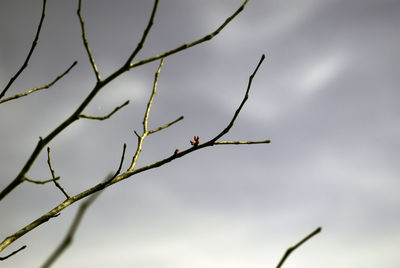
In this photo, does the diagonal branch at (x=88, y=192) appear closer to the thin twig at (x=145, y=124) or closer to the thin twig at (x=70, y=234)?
the thin twig at (x=145, y=124)

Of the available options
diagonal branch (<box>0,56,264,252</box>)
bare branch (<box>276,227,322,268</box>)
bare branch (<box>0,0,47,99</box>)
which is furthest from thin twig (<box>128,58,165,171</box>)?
bare branch (<box>276,227,322,268</box>)

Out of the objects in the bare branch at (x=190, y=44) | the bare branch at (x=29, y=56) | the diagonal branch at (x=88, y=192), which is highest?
the bare branch at (x=29, y=56)

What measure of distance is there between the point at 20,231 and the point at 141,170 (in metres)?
1.08

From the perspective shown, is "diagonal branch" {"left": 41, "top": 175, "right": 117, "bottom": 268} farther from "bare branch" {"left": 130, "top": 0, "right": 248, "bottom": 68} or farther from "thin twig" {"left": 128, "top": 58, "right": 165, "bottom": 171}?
"thin twig" {"left": 128, "top": 58, "right": 165, "bottom": 171}

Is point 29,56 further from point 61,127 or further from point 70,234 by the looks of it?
point 70,234

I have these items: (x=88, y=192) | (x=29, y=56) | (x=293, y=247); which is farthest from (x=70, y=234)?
(x=29, y=56)

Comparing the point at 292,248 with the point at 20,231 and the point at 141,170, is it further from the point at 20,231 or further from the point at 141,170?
the point at 20,231

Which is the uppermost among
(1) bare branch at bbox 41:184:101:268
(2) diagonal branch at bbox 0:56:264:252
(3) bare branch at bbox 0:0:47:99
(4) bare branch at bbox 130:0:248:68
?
(3) bare branch at bbox 0:0:47:99

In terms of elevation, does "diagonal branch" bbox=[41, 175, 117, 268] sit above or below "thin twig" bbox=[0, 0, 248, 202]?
below

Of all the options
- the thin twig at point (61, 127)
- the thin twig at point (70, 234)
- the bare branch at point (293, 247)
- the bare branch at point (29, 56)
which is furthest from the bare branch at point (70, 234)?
the bare branch at point (29, 56)

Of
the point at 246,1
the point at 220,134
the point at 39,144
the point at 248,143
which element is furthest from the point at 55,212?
the point at 246,1

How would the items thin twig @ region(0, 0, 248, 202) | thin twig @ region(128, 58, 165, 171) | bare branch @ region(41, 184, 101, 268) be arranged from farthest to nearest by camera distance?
thin twig @ region(128, 58, 165, 171), thin twig @ region(0, 0, 248, 202), bare branch @ region(41, 184, 101, 268)

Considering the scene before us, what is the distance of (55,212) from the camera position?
2.38 meters

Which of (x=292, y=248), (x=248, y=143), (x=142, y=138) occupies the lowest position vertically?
(x=292, y=248)
